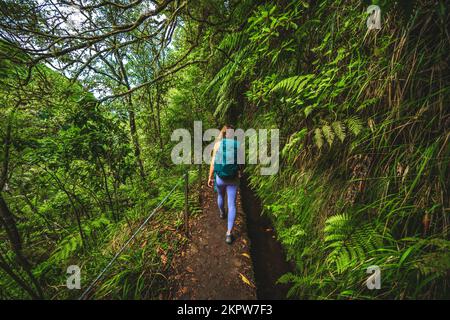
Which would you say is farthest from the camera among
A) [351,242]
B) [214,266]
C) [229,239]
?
[229,239]

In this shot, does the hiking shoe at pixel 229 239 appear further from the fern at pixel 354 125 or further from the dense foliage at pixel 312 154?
the fern at pixel 354 125

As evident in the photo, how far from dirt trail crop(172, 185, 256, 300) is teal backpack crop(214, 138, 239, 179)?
115cm

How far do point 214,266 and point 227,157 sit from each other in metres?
1.54

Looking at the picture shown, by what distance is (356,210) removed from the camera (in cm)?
209

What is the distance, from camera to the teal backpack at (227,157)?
9.07ft

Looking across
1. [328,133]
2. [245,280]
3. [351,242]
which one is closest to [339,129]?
[328,133]

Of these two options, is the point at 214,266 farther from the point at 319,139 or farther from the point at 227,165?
the point at 319,139

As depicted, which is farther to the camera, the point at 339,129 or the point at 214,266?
the point at 214,266

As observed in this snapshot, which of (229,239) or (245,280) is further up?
(229,239)

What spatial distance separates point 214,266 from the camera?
2.69m

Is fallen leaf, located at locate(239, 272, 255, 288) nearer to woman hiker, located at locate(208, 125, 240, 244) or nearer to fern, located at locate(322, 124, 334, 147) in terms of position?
woman hiker, located at locate(208, 125, 240, 244)

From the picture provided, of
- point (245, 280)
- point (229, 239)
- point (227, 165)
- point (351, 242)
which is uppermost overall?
point (227, 165)

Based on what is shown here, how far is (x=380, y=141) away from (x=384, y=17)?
4.02ft

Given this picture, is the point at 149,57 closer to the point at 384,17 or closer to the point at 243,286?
the point at 384,17
